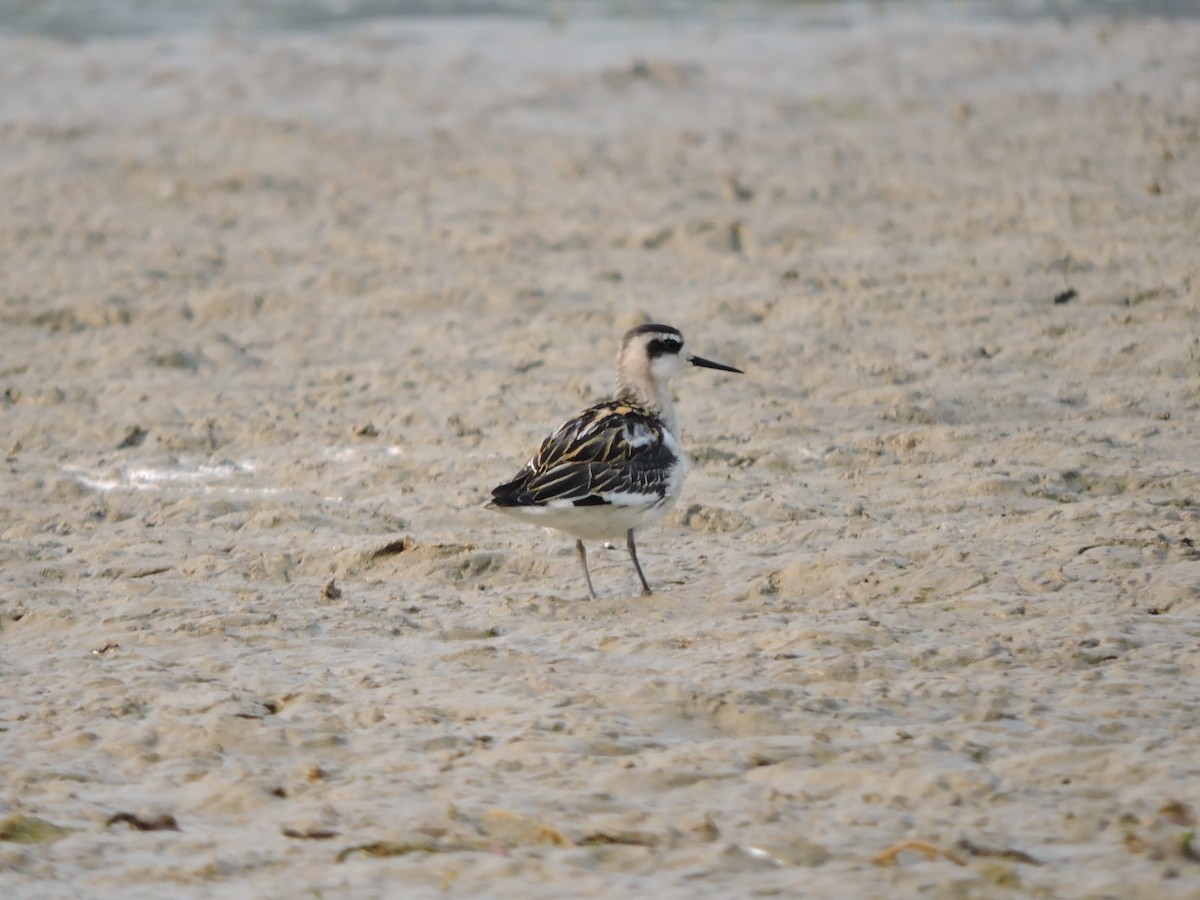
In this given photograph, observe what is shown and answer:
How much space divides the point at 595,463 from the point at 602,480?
0.52 feet

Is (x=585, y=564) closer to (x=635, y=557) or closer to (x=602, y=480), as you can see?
(x=635, y=557)

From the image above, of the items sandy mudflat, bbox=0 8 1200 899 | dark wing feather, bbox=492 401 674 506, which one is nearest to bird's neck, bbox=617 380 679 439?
dark wing feather, bbox=492 401 674 506

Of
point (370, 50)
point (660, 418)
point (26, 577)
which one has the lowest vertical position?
point (26, 577)

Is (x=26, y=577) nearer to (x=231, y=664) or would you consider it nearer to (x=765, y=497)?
(x=231, y=664)

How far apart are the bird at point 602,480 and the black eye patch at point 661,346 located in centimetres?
34

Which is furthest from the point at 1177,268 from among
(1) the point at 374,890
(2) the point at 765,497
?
(1) the point at 374,890

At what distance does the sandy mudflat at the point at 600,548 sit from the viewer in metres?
5.21

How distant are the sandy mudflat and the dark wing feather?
0.45 m

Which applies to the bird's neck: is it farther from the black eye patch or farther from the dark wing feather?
the dark wing feather

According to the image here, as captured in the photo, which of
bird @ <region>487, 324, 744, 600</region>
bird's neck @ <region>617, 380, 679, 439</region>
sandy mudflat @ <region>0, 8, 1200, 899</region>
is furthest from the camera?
bird's neck @ <region>617, 380, 679, 439</region>

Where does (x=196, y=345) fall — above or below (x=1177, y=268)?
below

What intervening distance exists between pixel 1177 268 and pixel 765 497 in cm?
458

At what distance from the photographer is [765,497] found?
8.49 m

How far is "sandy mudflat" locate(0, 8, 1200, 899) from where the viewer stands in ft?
17.1
